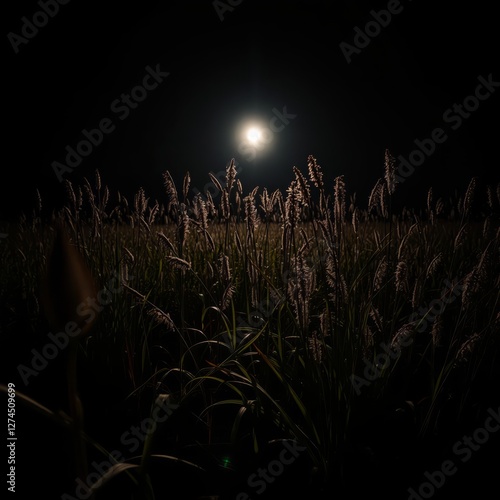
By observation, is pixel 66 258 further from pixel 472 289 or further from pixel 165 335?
pixel 165 335

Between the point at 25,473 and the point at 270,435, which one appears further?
the point at 270,435

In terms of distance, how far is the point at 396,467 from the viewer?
1.26 meters

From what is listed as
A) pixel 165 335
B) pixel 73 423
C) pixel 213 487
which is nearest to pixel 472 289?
pixel 213 487

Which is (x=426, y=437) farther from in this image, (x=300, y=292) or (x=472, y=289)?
(x=300, y=292)

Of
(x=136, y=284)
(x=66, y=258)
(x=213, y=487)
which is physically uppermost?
(x=136, y=284)

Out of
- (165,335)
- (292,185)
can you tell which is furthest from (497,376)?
(165,335)

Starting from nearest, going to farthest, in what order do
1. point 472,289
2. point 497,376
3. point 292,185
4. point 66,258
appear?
point 66,258 → point 292,185 → point 472,289 → point 497,376

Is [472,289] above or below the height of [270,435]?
above

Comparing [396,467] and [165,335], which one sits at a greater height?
[165,335]

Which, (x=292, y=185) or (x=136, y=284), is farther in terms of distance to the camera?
(x=136, y=284)

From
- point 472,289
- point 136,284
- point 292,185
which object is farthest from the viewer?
point 136,284

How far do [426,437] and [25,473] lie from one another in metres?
1.35

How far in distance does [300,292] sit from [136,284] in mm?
1342

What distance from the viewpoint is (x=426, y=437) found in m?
1.40
